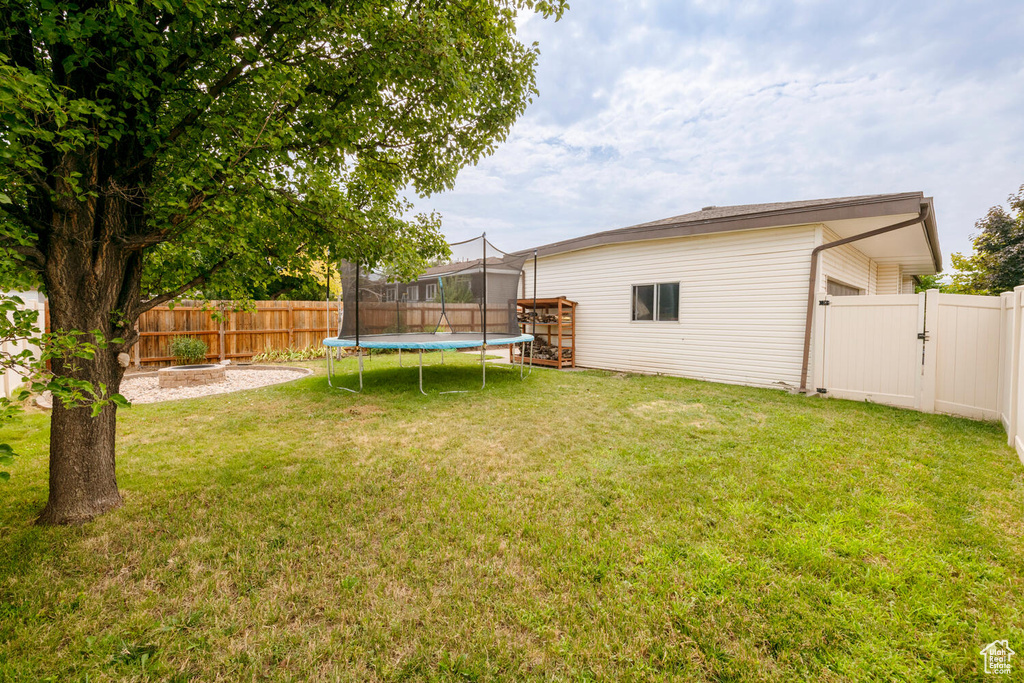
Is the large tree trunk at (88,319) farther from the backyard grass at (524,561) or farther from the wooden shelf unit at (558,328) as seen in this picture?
the wooden shelf unit at (558,328)

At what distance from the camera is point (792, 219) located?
580 cm

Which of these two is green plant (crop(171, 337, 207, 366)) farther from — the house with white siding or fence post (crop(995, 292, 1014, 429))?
fence post (crop(995, 292, 1014, 429))

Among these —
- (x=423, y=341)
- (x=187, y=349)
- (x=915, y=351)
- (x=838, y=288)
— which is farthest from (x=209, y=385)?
(x=838, y=288)

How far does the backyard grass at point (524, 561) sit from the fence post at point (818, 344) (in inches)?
83.8

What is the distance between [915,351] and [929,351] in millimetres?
122

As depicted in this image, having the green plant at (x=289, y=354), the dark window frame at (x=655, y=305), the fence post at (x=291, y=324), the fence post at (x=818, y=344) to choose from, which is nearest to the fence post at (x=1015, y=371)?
the fence post at (x=818, y=344)

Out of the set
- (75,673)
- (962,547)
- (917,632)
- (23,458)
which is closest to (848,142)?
(962,547)

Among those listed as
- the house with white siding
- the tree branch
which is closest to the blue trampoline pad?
the house with white siding

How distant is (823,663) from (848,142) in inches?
526

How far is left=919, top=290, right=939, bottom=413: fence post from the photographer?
4641 mm

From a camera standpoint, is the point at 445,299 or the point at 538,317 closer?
the point at 445,299

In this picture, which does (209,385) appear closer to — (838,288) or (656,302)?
(656,302)

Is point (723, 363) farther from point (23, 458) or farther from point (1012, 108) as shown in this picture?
point (1012, 108)

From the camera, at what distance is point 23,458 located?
125 inches
